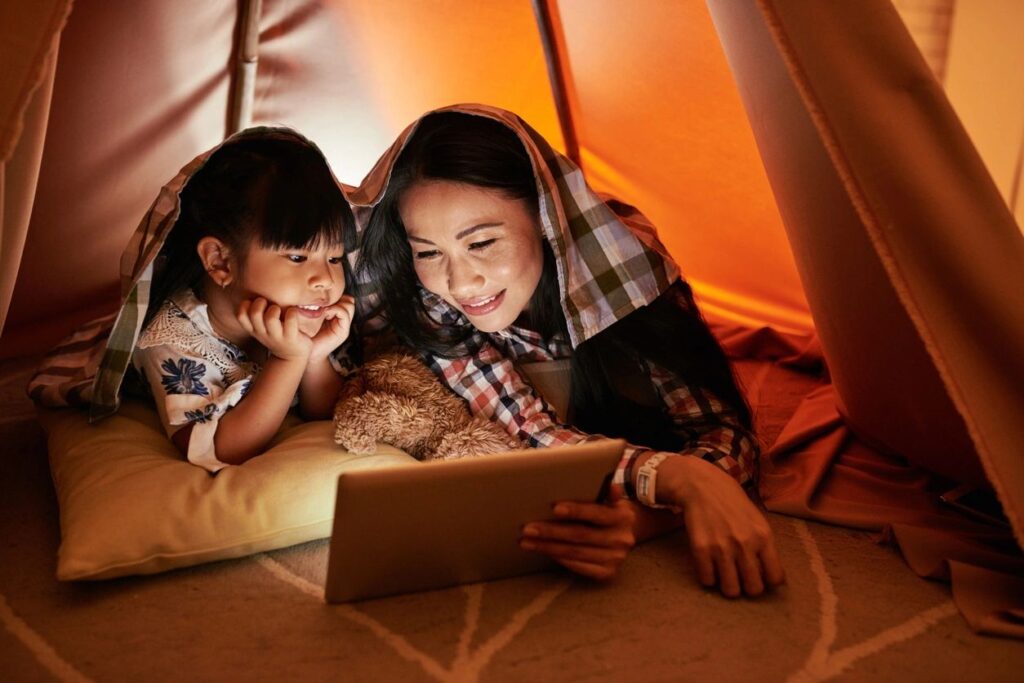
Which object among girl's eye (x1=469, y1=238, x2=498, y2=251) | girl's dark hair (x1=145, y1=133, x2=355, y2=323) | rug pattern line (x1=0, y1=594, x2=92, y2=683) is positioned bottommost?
rug pattern line (x1=0, y1=594, x2=92, y2=683)

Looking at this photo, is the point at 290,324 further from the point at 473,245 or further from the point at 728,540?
the point at 728,540

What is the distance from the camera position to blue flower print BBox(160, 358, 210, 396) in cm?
147

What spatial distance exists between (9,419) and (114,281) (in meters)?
0.56

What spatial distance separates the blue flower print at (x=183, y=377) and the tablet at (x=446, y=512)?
507 millimetres

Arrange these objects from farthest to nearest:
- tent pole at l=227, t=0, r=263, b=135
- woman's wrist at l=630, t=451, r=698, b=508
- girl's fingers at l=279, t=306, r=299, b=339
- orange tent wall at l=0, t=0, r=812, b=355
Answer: tent pole at l=227, t=0, r=263, b=135, orange tent wall at l=0, t=0, r=812, b=355, girl's fingers at l=279, t=306, r=299, b=339, woman's wrist at l=630, t=451, r=698, b=508

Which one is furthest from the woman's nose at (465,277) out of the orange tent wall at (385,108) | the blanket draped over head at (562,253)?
the orange tent wall at (385,108)

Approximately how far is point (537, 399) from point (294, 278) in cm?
46

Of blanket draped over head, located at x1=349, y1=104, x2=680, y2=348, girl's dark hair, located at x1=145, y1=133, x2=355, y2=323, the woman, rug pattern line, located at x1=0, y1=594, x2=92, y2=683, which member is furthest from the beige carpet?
girl's dark hair, located at x1=145, y1=133, x2=355, y2=323

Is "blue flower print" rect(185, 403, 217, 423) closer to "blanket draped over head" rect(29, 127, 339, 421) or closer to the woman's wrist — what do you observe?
"blanket draped over head" rect(29, 127, 339, 421)

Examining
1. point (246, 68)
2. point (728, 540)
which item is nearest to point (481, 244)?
point (728, 540)

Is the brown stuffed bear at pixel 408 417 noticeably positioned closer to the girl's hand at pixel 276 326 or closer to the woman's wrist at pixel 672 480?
the girl's hand at pixel 276 326

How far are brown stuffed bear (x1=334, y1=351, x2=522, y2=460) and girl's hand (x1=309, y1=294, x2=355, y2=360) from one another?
82 mm

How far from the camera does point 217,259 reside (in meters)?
1.52

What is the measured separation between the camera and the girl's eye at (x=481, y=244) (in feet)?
4.72
